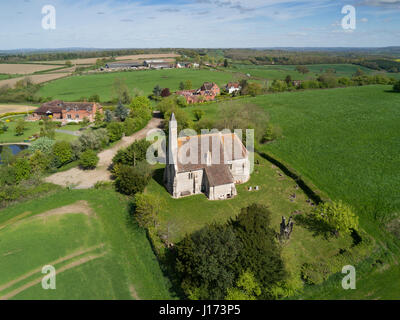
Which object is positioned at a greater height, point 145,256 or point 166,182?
point 166,182

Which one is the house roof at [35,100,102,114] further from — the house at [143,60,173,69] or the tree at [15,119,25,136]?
the house at [143,60,173,69]

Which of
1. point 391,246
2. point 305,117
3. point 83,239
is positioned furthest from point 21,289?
point 305,117

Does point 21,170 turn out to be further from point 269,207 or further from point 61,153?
point 269,207

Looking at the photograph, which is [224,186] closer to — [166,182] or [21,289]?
[166,182]

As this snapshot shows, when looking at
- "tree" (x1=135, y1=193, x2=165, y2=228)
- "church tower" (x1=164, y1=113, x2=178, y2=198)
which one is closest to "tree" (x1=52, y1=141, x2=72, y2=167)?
"church tower" (x1=164, y1=113, x2=178, y2=198)

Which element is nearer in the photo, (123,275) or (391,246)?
(123,275)

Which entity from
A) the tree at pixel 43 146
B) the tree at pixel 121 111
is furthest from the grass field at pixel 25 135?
the tree at pixel 121 111
